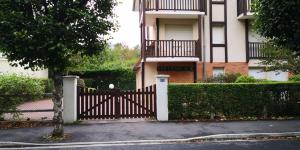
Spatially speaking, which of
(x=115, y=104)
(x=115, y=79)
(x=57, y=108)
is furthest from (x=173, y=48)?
(x=115, y=79)

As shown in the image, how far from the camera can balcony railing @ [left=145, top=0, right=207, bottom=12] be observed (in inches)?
915

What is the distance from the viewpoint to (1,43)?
10.6 m

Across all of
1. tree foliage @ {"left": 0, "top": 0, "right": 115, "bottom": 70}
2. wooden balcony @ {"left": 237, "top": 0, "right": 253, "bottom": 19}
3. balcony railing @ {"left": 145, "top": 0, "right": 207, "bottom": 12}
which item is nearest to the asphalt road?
tree foliage @ {"left": 0, "top": 0, "right": 115, "bottom": 70}

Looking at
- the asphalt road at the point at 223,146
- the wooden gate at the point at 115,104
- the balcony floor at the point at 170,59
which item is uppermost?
the balcony floor at the point at 170,59

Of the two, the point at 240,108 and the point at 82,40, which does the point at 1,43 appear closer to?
the point at 82,40

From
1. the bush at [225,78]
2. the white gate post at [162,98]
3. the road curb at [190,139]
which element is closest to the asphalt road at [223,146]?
the road curb at [190,139]

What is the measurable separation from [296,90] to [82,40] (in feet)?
33.5

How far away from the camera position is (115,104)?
15172mm

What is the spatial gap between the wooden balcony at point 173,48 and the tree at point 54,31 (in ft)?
36.7

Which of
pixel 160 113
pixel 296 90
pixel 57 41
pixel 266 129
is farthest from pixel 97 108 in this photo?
pixel 296 90

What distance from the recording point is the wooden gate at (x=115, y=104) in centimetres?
1504

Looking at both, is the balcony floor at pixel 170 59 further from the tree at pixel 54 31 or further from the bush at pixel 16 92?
the tree at pixel 54 31

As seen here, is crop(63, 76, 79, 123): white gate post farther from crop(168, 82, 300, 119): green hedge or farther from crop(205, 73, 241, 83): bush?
crop(205, 73, 241, 83): bush

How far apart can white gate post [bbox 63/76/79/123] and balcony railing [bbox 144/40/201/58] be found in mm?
9006
